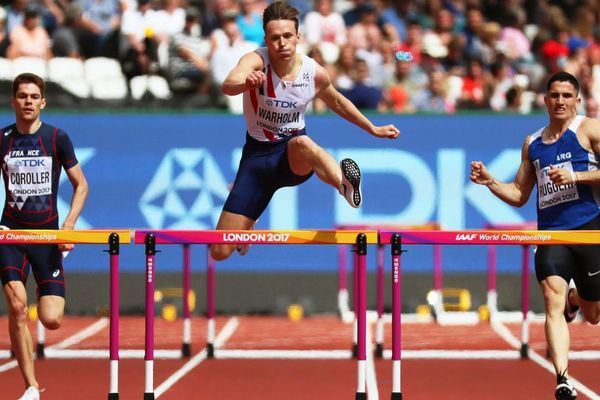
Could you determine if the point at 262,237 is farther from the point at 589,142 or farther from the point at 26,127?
the point at 589,142

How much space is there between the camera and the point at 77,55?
59.6 feet

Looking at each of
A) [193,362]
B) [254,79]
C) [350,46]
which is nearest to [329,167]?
[254,79]

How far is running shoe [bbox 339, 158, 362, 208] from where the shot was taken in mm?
9938

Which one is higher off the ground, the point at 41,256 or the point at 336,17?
the point at 336,17

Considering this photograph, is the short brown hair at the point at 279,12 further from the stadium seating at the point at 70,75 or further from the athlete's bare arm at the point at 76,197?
the stadium seating at the point at 70,75

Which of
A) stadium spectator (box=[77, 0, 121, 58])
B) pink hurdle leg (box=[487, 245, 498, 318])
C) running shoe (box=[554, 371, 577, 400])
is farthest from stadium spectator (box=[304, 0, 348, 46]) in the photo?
running shoe (box=[554, 371, 577, 400])

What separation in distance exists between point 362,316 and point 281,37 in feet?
7.14

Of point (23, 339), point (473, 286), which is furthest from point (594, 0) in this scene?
point (23, 339)

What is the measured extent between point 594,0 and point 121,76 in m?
8.66

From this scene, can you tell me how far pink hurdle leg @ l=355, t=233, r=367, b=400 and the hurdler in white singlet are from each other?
1.16 m

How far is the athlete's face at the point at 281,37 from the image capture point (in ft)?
33.4

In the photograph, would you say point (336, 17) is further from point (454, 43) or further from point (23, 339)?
point (23, 339)

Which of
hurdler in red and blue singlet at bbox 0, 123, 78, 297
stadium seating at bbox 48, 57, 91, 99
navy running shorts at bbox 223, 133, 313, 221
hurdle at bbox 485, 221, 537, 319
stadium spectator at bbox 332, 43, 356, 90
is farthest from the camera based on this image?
stadium spectator at bbox 332, 43, 356, 90

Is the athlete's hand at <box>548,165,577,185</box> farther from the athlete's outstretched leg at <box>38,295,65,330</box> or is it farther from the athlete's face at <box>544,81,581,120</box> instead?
the athlete's outstretched leg at <box>38,295,65,330</box>
